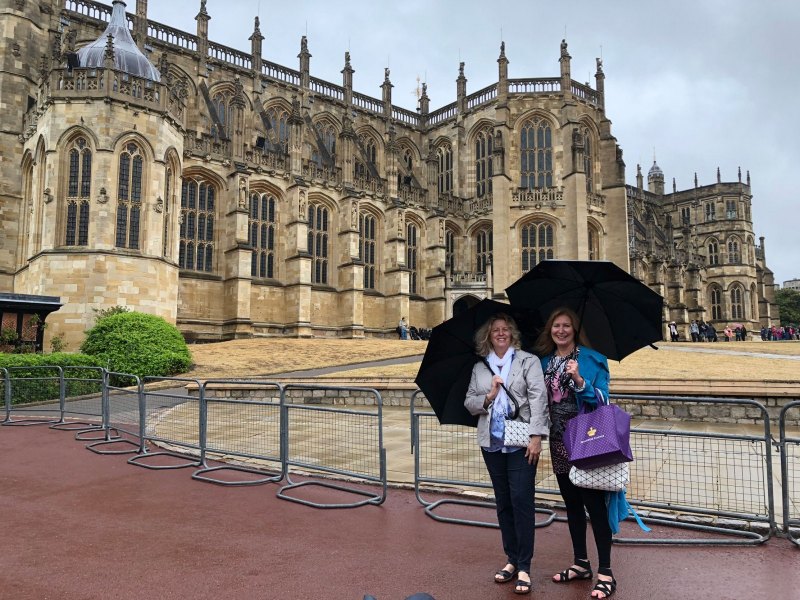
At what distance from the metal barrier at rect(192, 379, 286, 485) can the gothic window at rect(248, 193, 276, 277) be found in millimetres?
22406

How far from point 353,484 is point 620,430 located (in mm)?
3902

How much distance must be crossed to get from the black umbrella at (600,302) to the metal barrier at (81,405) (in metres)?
Result: 9.07

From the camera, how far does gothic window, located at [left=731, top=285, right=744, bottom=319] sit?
59.2 m

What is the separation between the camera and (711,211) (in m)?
63.6

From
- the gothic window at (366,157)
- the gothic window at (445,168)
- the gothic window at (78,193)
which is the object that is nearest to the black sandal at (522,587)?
the gothic window at (78,193)

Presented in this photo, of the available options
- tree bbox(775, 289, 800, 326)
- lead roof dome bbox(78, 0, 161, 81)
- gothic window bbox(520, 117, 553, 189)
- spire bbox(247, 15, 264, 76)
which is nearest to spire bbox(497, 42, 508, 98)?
gothic window bbox(520, 117, 553, 189)

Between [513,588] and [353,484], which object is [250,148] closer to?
[353,484]

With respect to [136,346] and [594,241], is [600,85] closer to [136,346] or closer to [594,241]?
[594,241]

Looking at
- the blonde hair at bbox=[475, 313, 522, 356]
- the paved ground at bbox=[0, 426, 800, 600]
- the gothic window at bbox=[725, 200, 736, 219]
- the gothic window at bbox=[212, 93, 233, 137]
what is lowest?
the paved ground at bbox=[0, 426, 800, 600]

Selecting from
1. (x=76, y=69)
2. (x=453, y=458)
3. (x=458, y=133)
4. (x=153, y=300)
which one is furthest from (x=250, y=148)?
(x=453, y=458)

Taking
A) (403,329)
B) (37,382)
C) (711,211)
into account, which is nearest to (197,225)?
(403,329)

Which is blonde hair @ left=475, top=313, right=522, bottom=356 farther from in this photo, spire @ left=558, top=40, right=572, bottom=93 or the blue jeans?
spire @ left=558, top=40, right=572, bottom=93

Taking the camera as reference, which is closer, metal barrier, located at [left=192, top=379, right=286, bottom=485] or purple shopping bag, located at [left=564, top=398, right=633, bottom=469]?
purple shopping bag, located at [left=564, top=398, right=633, bottom=469]

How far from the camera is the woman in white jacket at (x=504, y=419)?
12.4 feet
